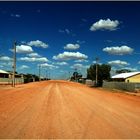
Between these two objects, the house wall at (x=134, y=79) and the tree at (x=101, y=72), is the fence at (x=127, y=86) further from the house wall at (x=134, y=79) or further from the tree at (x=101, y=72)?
the tree at (x=101, y=72)

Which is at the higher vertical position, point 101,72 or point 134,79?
point 101,72

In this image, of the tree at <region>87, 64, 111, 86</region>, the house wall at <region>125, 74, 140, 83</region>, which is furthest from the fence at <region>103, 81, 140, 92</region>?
the tree at <region>87, 64, 111, 86</region>

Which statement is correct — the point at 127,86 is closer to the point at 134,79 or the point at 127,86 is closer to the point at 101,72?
the point at 134,79

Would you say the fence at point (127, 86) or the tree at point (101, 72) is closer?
the fence at point (127, 86)

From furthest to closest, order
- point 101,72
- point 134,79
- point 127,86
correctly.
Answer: point 101,72 < point 134,79 < point 127,86

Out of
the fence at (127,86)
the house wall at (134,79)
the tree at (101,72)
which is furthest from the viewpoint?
the tree at (101,72)

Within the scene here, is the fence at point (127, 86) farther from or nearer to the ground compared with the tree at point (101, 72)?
nearer to the ground

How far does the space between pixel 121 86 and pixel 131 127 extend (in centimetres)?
4455

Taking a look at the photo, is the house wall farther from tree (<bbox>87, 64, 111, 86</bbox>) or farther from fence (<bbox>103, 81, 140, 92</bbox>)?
fence (<bbox>103, 81, 140, 92</bbox>)

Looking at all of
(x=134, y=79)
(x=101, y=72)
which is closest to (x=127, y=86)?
(x=134, y=79)

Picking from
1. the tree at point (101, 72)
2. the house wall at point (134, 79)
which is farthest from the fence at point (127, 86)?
the tree at point (101, 72)

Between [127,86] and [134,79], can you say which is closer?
[127,86]

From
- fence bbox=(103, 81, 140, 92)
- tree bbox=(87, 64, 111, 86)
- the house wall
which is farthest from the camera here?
tree bbox=(87, 64, 111, 86)

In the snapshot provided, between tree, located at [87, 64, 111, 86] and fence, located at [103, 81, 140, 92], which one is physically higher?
tree, located at [87, 64, 111, 86]
